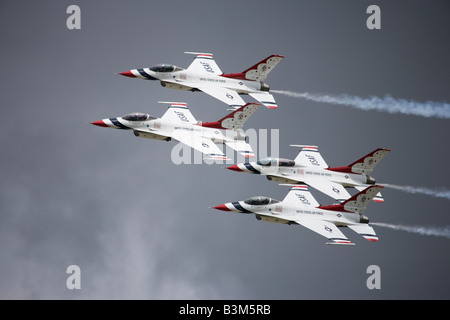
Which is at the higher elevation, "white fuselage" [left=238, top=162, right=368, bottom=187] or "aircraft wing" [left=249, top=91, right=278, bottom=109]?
"aircraft wing" [left=249, top=91, right=278, bottom=109]

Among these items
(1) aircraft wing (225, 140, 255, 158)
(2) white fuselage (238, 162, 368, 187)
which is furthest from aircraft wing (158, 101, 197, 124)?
(2) white fuselage (238, 162, 368, 187)

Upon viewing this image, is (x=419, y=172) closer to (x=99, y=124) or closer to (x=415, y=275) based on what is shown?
(x=415, y=275)

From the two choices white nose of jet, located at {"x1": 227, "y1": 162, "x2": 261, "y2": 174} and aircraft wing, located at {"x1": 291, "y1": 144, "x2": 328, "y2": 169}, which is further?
aircraft wing, located at {"x1": 291, "y1": 144, "x2": 328, "y2": 169}

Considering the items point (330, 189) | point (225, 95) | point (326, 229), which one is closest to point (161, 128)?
point (225, 95)

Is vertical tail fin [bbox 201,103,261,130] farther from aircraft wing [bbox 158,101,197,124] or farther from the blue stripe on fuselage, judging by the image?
the blue stripe on fuselage

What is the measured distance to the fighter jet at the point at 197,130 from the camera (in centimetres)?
6431

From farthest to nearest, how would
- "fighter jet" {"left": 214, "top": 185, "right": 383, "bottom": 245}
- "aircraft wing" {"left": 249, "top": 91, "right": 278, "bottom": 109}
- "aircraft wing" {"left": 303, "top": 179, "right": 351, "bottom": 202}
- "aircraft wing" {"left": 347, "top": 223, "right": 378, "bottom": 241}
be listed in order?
"aircraft wing" {"left": 249, "top": 91, "right": 278, "bottom": 109} < "aircraft wing" {"left": 303, "top": 179, "right": 351, "bottom": 202} < "aircraft wing" {"left": 347, "top": 223, "right": 378, "bottom": 241} < "fighter jet" {"left": 214, "top": 185, "right": 383, "bottom": 245}

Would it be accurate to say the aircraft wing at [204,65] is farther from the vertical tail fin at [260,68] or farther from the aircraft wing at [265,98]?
the aircraft wing at [265,98]

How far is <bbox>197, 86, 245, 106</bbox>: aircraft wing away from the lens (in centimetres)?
6688

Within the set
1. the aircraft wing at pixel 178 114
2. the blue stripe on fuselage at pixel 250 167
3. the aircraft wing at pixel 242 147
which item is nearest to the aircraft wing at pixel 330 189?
the blue stripe on fuselage at pixel 250 167

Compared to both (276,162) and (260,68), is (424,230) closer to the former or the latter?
(276,162)

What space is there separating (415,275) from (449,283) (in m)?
2.90

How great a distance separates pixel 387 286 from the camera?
83.4 meters
